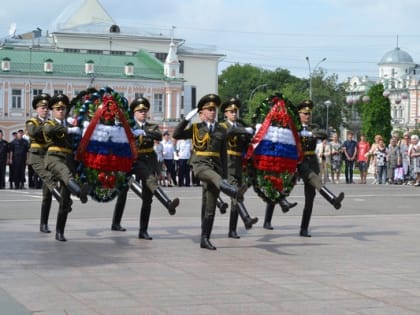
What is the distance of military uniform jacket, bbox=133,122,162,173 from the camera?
45.5 feet

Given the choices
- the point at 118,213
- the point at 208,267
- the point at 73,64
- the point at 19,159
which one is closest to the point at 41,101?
the point at 118,213

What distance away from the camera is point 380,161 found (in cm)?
3309

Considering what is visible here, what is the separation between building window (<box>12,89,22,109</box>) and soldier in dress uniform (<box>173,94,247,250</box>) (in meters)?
72.9

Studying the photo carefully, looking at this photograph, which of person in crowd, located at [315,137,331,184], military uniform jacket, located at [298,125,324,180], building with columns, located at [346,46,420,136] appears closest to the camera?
military uniform jacket, located at [298,125,324,180]

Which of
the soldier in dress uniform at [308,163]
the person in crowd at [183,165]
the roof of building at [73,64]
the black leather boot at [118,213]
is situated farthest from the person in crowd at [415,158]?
the roof of building at [73,64]

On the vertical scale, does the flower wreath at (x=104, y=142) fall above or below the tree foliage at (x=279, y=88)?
below

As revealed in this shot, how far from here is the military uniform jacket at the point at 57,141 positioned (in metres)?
13.4

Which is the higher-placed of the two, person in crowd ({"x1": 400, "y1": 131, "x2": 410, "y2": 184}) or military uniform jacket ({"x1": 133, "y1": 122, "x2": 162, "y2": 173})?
military uniform jacket ({"x1": 133, "y1": 122, "x2": 162, "y2": 173})

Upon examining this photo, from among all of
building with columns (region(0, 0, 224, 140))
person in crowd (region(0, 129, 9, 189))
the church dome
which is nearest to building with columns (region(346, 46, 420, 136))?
the church dome

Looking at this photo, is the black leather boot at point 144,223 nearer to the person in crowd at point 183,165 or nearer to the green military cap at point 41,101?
the green military cap at point 41,101

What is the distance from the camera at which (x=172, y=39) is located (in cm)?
10994

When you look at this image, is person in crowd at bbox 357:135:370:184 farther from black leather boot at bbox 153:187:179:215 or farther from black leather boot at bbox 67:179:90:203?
black leather boot at bbox 67:179:90:203

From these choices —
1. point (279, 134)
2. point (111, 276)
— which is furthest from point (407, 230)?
point (111, 276)

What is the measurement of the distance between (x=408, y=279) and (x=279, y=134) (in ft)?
13.6
